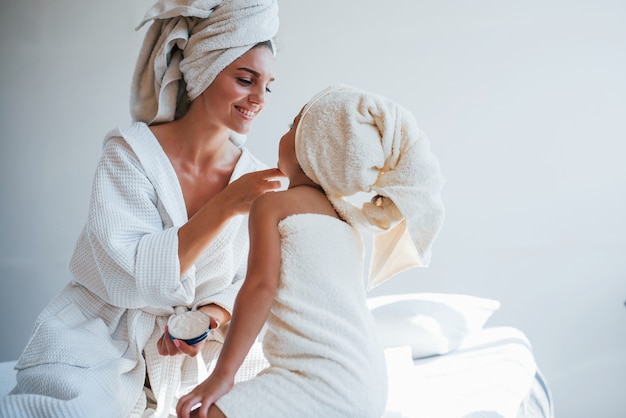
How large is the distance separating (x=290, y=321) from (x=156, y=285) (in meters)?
0.47

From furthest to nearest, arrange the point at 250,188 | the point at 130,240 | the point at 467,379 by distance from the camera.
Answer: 1. the point at 467,379
2. the point at 130,240
3. the point at 250,188

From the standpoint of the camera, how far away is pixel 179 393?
1.73 m

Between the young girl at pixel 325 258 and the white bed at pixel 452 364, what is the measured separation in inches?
18.7

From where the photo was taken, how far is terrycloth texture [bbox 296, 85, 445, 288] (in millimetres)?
1301

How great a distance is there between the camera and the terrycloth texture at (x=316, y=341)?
1.17 meters

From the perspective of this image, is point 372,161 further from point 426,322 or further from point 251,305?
point 426,322

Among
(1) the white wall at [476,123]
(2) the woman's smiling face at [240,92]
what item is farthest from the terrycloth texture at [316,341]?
(1) the white wall at [476,123]

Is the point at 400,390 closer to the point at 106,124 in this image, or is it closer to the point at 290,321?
the point at 290,321

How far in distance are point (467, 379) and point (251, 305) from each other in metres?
0.99

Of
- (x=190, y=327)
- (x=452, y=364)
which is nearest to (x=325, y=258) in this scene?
(x=190, y=327)

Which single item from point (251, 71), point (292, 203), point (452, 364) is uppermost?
point (251, 71)

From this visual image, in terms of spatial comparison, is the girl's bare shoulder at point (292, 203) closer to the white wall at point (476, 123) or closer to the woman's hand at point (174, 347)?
the woman's hand at point (174, 347)

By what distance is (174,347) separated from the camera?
1.51 metres

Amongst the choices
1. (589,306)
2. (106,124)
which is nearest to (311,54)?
(106,124)
